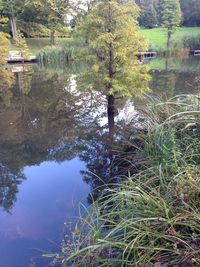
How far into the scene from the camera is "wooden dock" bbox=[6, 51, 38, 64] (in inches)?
945

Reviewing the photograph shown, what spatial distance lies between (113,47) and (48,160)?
3.79 metres

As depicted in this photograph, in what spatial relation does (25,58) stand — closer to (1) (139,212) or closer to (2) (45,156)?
(2) (45,156)

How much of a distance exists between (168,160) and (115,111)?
232 inches

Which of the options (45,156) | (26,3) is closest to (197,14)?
(26,3)

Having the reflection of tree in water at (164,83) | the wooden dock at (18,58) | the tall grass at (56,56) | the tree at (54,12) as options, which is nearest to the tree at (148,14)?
the tree at (54,12)

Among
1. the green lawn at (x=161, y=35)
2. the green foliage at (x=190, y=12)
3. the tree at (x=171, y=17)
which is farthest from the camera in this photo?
the green foliage at (x=190, y=12)

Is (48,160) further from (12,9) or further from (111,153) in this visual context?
(12,9)

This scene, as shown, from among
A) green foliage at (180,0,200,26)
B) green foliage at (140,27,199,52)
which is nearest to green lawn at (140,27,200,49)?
green foliage at (140,27,199,52)

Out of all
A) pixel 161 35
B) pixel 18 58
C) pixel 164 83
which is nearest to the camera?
pixel 164 83

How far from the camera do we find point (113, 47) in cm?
884

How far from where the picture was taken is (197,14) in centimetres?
3766

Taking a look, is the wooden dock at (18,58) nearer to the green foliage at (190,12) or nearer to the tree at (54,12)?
Answer: the tree at (54,12)

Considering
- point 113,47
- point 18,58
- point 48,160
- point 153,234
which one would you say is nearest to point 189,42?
point 18,58

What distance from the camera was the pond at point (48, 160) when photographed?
13.9 ft
